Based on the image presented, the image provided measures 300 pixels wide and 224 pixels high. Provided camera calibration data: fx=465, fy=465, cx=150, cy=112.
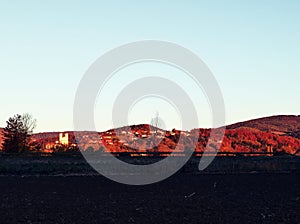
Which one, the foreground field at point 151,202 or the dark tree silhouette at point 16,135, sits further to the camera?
the dark tree silhouette at point 16,135

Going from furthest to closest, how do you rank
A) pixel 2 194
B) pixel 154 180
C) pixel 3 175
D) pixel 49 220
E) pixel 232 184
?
1. pixel 3 175
2. pixel 154 180
3. pixel 232 184
4. pixel 2 194
5. pixel 49 220

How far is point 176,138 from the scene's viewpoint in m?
79.1

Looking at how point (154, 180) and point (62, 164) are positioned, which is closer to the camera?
point (154, 180)

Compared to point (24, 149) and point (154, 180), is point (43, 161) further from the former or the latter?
point (24, 149)

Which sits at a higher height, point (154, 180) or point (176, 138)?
point (176, 138)

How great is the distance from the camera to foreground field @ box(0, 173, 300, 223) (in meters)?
15.9

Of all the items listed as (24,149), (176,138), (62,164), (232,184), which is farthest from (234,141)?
(232,184)

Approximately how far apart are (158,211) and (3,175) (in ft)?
75.5

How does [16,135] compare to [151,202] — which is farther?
[16,135]

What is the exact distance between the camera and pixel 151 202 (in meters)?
20.2

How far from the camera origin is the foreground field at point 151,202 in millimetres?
15934

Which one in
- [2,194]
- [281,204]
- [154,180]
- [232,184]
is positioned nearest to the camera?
[281,204]

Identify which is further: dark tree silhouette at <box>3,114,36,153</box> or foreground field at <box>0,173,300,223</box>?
dark tree silhouette at <box>3,114,36,153</box>

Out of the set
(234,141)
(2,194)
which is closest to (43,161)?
(2,194)
